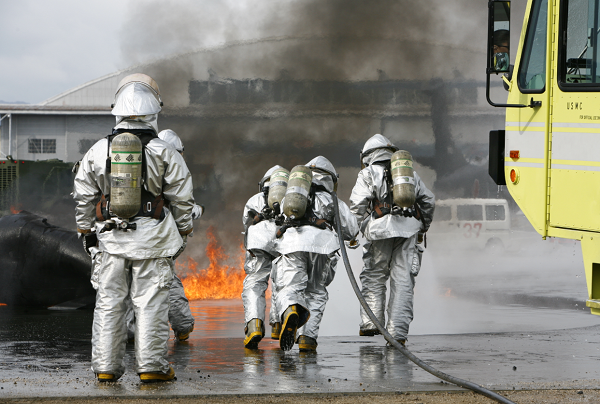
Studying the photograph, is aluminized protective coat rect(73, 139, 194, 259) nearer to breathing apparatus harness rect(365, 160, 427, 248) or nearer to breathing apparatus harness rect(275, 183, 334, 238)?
breathing apparatus harness rect(275, 183, 334, 238)

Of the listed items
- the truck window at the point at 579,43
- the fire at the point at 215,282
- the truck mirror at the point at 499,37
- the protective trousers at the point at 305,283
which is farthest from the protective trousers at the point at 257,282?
the fire at the point at 215,282

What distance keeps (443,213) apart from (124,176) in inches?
441

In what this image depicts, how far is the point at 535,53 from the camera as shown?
4.84 metres

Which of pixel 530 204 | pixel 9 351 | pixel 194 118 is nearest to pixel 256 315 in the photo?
pixel 9 351

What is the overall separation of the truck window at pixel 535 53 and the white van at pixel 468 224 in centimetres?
964

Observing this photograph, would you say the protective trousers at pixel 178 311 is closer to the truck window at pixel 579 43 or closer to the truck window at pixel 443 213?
the truck window at pixel 579 43

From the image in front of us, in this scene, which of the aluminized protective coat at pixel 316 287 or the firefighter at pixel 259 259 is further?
the firefighter at pixel 259 259

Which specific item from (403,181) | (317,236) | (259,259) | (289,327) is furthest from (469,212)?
(289,327)

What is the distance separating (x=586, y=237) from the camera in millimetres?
4254

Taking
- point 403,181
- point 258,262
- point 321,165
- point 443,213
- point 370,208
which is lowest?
point 258,262

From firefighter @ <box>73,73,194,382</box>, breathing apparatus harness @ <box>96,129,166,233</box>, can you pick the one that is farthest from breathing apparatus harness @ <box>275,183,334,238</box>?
breathing apparatus harness @ <box>96,129,166,233</box>

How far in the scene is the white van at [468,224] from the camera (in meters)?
14.7

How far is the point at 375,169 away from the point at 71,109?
16635 mm

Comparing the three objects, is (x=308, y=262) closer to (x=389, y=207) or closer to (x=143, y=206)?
(x=389, y=207)
